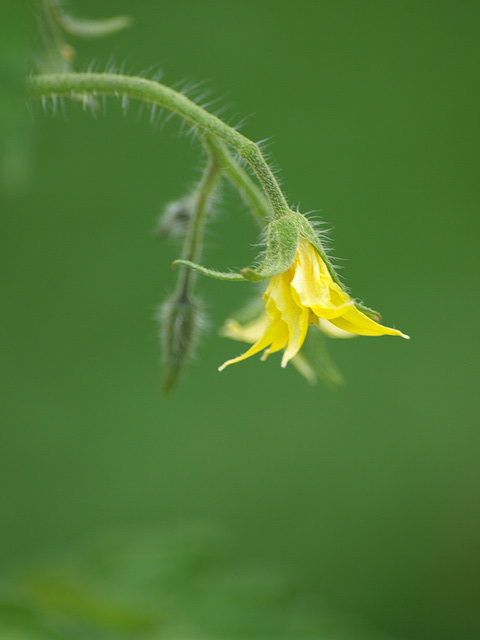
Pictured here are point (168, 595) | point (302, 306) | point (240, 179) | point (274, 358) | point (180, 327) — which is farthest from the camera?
point (274, 358)

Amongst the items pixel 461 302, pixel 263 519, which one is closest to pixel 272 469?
pixel 263 519

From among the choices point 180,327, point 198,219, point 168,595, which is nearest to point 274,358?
point 168,595

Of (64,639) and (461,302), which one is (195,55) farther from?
(64,639)

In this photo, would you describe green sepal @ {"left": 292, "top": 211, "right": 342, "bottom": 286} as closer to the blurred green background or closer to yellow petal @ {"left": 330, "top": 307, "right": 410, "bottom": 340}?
yellow petal @ {"left": 330, "top": 307, "right": 410, "bottom": 340}

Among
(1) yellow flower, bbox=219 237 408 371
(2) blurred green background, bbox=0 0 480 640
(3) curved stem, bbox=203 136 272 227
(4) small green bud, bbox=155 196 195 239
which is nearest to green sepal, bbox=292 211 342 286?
(1) yellow flower, bbox=219 237 408 371

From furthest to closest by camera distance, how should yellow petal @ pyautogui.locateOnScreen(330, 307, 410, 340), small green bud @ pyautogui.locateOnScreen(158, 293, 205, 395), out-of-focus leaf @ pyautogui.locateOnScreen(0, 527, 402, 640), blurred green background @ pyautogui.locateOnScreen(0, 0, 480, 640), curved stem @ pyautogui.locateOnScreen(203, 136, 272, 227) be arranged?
blurred green background @ pyautogui.locateOnScreen(0, 0, 480, 640) < out-of-focus leaf @ pyautogui.locateOnScreen(0, 527, 402, 640) < small green bud @ pyautogui.locateOnScreen(158, 293, 205, 395) < curved stem @ pyautogui.locateOnScreen(203, 136, 272, 227) < yellow petal @ pyautogui.locateOnScreen(330, 307, 410, 340)

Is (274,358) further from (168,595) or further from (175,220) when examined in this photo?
(175,220)

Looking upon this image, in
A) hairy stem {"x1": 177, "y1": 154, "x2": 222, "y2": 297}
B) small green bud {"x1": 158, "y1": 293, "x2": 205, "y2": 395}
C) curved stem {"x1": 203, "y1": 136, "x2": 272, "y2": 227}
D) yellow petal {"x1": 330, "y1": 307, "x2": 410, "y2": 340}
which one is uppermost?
curved stem {"x1": 203, "y1": 136, "x2": 272, "y2": 227}

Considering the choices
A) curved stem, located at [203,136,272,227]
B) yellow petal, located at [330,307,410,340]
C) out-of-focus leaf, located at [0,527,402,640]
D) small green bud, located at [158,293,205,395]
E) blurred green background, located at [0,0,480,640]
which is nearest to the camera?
yellow petal, located at [330,307,410,340]
